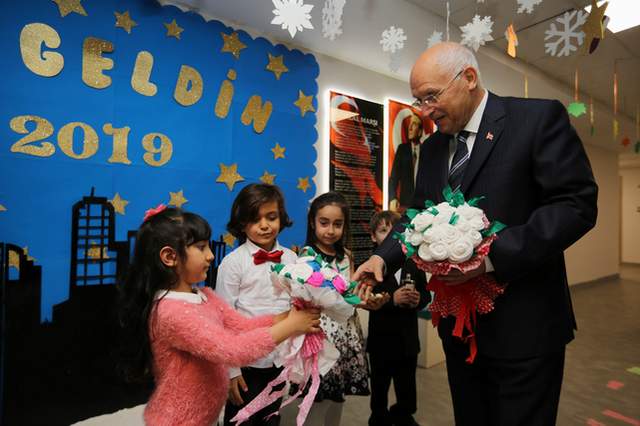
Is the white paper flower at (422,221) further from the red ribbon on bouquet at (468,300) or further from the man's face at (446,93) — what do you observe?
the man's face at (446,93)

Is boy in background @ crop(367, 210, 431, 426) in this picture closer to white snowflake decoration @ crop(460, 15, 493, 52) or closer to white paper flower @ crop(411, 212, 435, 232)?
white paper flower @ crop(411, 212, 435, 232)

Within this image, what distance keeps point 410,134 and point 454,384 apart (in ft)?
9.46

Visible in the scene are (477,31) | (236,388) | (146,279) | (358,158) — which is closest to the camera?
(146,279)

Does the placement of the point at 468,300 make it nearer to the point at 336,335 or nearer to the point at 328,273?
the point at 328,273

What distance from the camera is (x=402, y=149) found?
3.67 meters

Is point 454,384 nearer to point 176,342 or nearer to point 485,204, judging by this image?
point 485,204

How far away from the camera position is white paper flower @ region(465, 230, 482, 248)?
0.94m

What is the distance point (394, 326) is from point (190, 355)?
1.17 metres

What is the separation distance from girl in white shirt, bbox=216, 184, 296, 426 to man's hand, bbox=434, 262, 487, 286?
887 mm

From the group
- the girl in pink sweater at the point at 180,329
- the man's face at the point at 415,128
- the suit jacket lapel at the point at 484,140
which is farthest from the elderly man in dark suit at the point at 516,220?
the man's face at the point at 415,128

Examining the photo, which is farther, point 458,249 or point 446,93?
point 446,93

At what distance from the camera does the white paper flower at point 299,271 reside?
3.39 feet

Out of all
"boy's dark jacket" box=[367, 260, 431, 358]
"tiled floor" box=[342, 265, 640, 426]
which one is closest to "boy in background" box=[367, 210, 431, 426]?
"boy's dark jacket" box=[367, 260, 431, 358]

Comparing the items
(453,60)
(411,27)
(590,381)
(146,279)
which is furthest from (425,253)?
(590,381)
